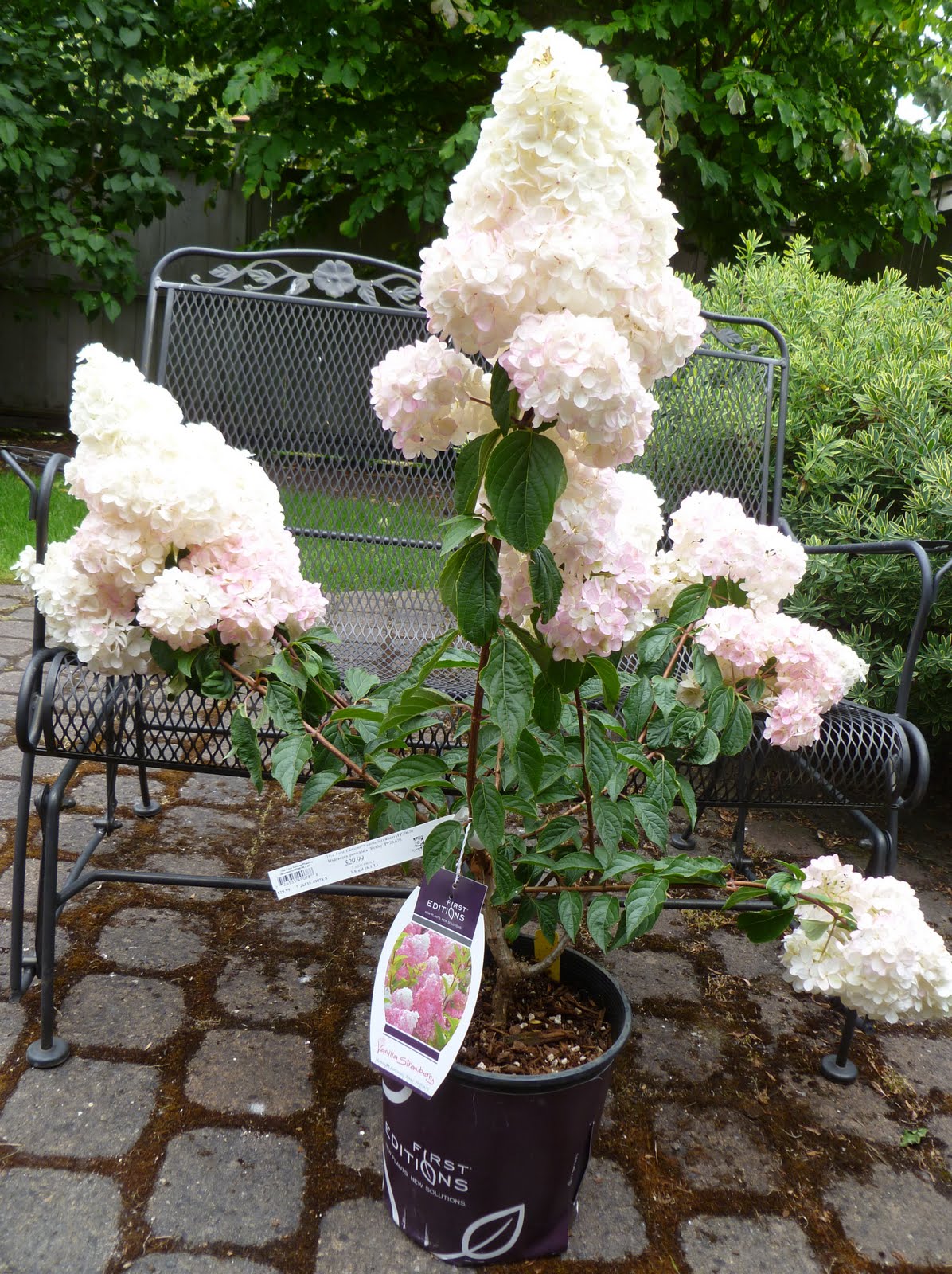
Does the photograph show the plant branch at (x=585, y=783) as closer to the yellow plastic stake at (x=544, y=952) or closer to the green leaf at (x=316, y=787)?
the yellow plastic stake at (x=544, y=952)

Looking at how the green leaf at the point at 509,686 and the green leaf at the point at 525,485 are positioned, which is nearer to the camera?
the green leaf at the point at 525,485

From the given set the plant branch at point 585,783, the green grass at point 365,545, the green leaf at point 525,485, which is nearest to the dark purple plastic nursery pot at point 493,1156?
the plant branch at point 585,783

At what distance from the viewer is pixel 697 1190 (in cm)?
152

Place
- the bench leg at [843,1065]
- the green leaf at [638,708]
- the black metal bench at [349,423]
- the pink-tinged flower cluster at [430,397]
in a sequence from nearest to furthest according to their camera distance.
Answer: the pink-tinged flower cluster at [430,397], the green leaf at [638,708], the bench leg at [843,1065], the black metal bench at [349,423]

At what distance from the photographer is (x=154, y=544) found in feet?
4.15

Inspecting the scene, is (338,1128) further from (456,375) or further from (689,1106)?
(456,375)

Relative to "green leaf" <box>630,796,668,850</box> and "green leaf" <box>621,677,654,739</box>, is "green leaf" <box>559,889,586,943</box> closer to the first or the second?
"green leaf" <box>630,796,668,850</box>

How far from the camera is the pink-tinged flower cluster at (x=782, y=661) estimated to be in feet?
4.42

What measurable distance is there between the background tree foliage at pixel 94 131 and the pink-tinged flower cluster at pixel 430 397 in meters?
6.18

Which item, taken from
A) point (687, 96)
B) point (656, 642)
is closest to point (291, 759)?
point (656, 642)

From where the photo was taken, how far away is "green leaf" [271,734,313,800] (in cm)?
126

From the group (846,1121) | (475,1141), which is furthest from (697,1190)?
(475,1141)

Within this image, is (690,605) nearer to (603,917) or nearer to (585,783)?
(585,783)

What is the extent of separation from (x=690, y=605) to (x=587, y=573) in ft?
1.07
